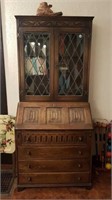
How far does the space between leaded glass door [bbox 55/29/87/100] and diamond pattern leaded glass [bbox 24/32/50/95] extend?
0.13m

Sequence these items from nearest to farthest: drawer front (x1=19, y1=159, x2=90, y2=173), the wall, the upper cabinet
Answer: the upper cabinet, drawer front (x1=19, y1=159, x2=90, y2=173), the wall

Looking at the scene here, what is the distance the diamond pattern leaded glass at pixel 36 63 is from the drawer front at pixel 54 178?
0.92m

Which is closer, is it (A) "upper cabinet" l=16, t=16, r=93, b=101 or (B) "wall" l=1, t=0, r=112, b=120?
(A) "upper cabinet" l=16, t=16, r=93, b=101

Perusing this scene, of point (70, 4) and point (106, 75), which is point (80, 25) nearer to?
point (70, 4)

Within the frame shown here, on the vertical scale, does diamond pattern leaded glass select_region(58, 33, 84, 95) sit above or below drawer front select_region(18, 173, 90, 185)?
above

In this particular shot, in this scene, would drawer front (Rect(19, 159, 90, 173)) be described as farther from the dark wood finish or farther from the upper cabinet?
the upper cabinet

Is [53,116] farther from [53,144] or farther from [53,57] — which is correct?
[53,57]

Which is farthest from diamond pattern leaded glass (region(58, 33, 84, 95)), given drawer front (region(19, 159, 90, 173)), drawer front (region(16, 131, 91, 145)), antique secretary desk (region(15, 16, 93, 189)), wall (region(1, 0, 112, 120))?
drawer front (region(19, 159, 90, 173))

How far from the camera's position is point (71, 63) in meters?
2.18

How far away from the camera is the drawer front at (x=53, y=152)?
209 centimetres

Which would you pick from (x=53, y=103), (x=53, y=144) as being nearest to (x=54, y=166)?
(x=53, y=144)

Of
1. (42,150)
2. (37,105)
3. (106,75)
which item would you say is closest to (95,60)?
(106,75)

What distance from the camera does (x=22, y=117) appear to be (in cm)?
213

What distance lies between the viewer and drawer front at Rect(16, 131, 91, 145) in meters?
2.05
